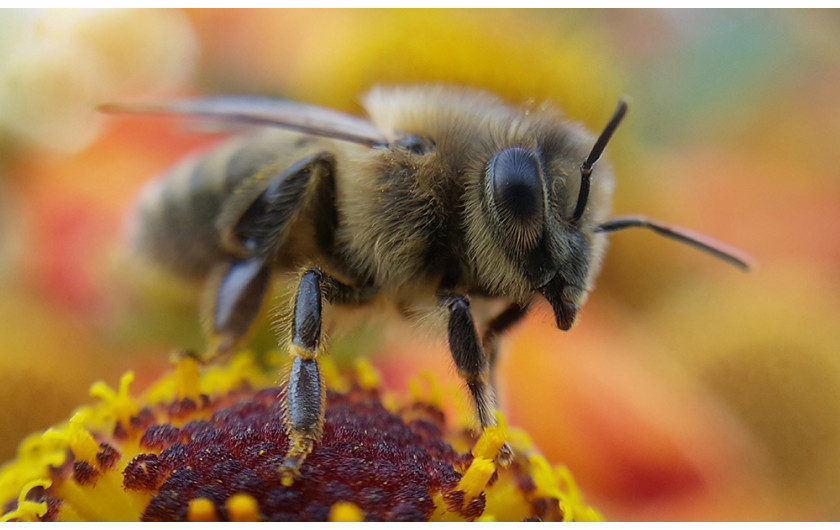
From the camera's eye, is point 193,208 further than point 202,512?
Yes

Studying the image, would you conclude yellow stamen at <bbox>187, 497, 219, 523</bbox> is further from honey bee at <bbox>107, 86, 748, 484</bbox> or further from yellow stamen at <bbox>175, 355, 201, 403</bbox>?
yellow stamen at <bbox>175, 355, 201, 403</bbox>

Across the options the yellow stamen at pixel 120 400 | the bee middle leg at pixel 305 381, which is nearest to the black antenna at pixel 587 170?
the bee middle leg at pixel 305 381

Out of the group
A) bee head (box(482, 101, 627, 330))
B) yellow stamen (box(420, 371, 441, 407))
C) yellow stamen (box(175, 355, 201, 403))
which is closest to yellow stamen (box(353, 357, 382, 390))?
yellow stamen (box(420, 371, 441, 407))

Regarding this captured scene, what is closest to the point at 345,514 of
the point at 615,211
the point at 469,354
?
the point at 469,354

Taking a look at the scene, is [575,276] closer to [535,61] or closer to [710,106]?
[535,61]

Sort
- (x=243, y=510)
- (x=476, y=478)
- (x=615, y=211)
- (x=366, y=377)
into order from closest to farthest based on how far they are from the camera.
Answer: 1. (x=243, y=510)
2. (x=476, y=478)
3. (x=366, y=377)
4. (x=615, y=211)

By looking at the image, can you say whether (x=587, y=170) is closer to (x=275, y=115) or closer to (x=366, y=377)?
(x=275, y=115)
